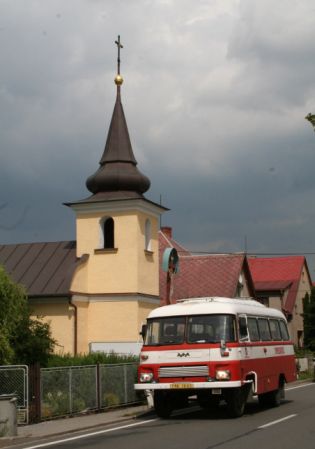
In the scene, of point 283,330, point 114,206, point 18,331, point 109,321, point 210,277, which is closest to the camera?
point 283,330

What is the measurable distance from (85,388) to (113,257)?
51.2 feet

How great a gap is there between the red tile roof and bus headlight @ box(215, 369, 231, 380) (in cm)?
4609

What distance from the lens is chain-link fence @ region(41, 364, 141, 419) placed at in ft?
61.0

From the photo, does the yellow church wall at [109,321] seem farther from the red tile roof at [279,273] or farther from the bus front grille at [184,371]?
the red tile roof at [279,273]

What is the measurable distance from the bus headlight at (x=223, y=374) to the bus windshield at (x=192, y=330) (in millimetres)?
725

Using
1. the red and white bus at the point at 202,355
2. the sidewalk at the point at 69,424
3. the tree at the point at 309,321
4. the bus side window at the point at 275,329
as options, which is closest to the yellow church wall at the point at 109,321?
the bus side window at the point at 275,329

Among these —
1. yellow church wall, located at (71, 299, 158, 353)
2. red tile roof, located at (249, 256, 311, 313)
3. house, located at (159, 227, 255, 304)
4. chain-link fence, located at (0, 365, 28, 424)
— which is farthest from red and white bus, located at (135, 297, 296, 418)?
red tile roof, located at (249, 256, 311, 313)

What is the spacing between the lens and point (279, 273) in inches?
2670

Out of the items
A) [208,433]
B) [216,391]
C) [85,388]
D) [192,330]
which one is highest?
[192,330]

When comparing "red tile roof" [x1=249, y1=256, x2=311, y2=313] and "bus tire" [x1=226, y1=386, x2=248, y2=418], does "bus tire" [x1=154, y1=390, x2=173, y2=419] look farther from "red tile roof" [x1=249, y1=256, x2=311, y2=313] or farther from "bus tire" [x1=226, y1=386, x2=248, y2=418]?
"red tile roof" [x1=249, y1=256, x2=311, y2=313]

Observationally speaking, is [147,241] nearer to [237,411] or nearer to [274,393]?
[274,393]

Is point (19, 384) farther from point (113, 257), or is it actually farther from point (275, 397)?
point (113, 257)

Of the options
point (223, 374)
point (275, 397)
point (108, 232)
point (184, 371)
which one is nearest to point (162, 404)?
point (184, 371)

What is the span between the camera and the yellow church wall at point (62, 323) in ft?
112
